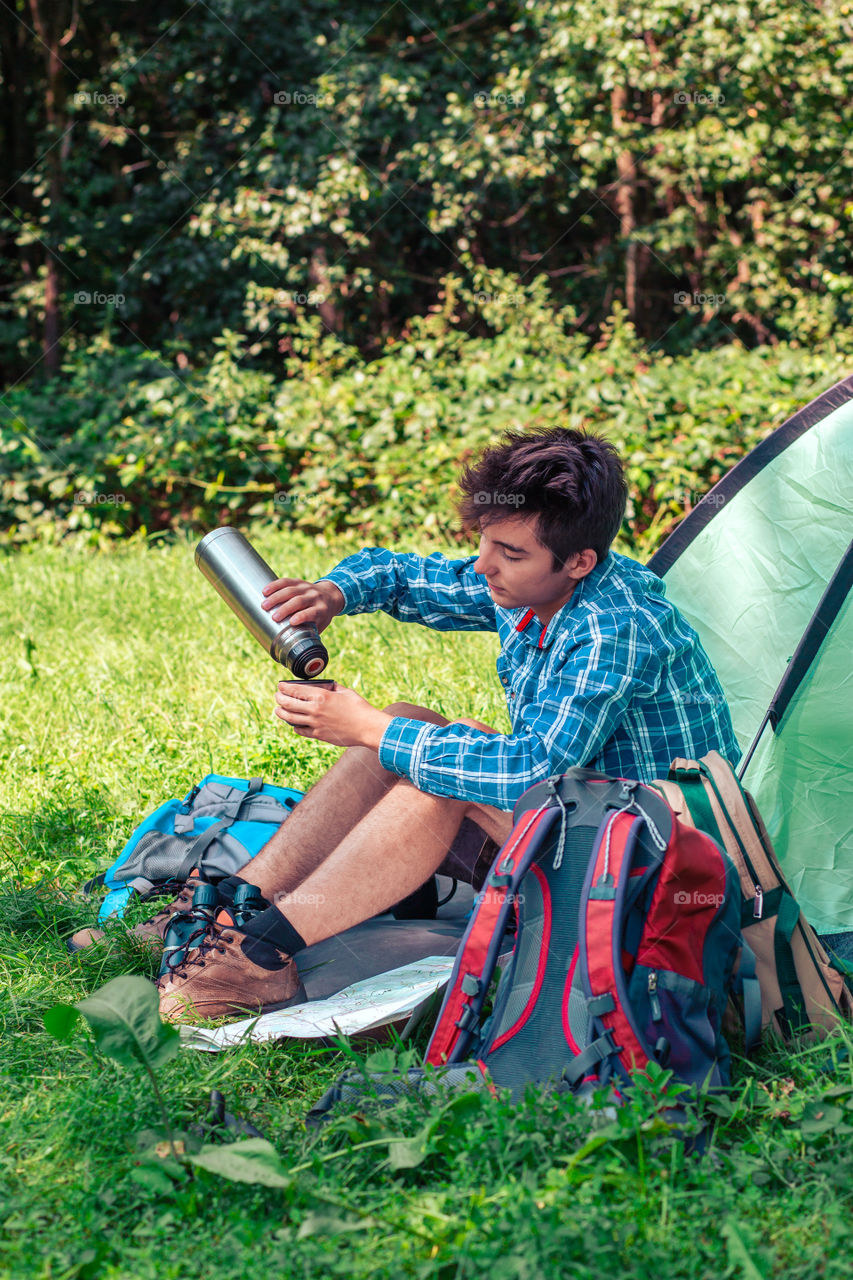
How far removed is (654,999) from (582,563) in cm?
81

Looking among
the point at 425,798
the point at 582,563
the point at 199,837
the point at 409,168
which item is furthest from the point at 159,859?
the point at 409,168

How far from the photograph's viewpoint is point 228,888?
2293 millimetres

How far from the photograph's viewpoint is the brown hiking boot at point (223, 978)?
82.6 inches

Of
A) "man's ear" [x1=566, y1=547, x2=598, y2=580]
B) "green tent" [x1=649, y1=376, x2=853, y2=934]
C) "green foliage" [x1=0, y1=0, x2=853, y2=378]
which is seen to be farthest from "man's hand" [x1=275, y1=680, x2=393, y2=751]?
"green foliage" [x1=0, y1=0, x2=853, y2=378]

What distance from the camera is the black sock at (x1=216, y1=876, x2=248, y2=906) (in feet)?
7.45

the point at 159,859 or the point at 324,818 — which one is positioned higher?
the point at 159,859

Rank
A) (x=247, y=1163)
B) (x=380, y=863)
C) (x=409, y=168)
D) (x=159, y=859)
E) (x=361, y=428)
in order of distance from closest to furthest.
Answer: (x=247, y=1163), (x=380, y=863), (x=159, y=859), (x=361, y=428), (x=409, y=168)

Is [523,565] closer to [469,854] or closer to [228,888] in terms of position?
[469,854]

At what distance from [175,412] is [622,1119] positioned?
18.7 ft

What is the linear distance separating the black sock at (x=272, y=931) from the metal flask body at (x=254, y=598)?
1.61 feet

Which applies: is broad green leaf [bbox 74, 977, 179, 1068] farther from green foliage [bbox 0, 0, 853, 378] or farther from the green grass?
green foliage [bbox 0, 0, 853, 378]

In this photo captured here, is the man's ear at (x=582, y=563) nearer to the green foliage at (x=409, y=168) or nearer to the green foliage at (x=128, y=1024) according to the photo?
the green foliage at (x=128, y=1024)

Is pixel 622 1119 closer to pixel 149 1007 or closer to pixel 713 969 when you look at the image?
pixel 713 969

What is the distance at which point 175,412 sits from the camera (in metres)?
6.57
